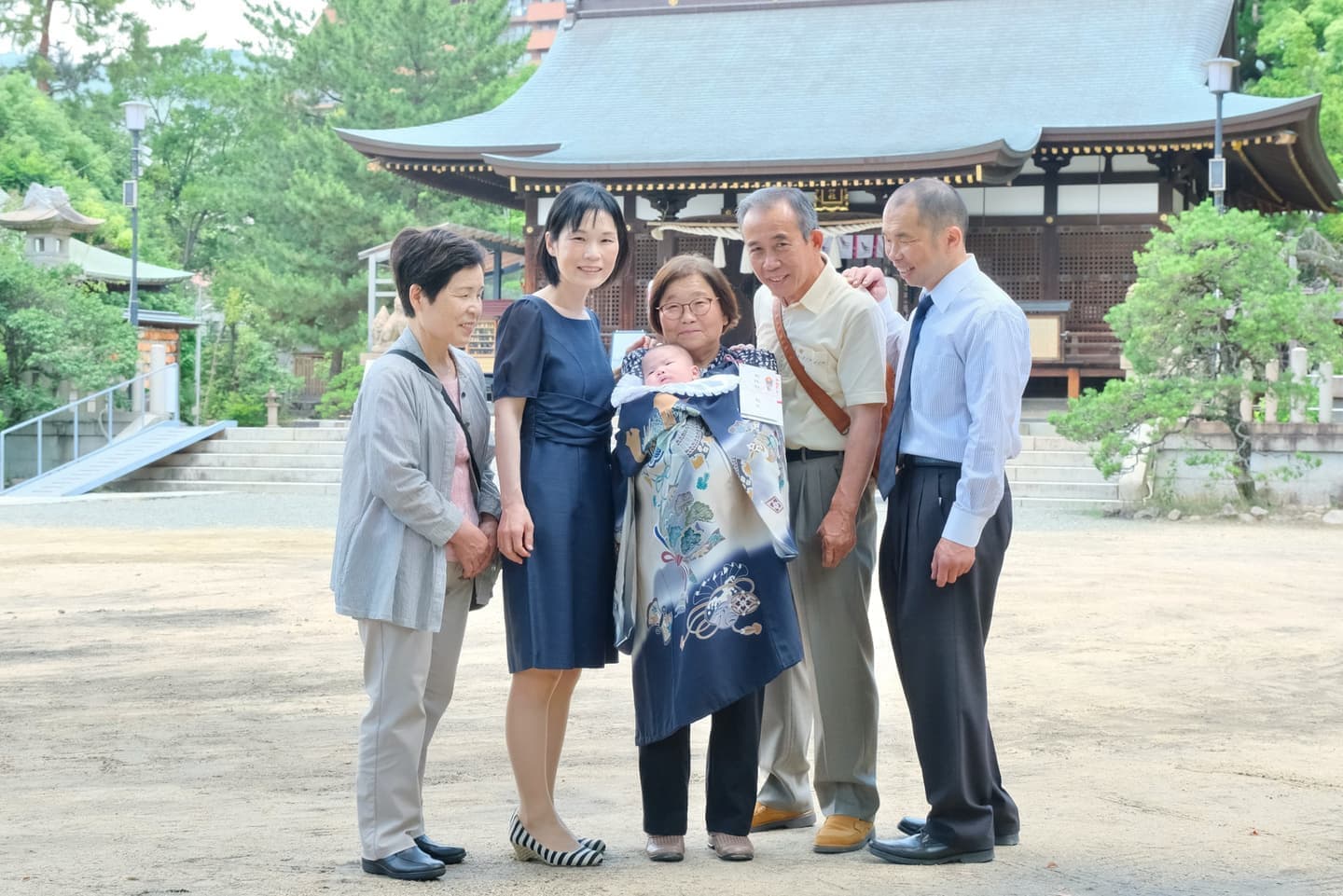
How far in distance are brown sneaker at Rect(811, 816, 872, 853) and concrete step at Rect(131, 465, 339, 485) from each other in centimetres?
1409

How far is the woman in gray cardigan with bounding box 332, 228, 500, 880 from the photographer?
3.42 m

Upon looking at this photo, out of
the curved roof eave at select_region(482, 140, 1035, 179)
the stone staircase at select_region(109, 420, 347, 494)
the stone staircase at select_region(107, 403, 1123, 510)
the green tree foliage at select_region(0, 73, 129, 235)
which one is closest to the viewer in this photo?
the stone staircase at select_region(107, 403, 1123, 510)

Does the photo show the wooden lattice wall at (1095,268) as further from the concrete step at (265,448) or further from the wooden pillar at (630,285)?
the concrete step at (265,448)

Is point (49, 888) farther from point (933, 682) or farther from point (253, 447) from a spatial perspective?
point (253, 447)

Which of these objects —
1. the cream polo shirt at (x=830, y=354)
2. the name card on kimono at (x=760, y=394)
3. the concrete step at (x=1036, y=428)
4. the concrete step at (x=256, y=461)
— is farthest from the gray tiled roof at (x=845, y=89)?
the name card on kimono at (x=760, y=394)

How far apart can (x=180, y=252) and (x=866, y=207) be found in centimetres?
2262

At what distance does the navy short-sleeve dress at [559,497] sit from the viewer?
353 centimetres

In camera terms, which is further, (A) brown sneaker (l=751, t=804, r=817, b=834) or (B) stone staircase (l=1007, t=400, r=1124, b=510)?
(B) stone staircase (l=1007, t=400, r=1124, b=510)

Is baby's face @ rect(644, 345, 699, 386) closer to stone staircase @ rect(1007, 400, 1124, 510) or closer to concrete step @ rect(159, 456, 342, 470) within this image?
stone staircase @ rect(1007, 400, 1124, 510)

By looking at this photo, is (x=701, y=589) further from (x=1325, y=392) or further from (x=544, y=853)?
(x=1325, y=392)

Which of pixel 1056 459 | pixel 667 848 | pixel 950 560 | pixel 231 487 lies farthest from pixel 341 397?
pixel 950 560

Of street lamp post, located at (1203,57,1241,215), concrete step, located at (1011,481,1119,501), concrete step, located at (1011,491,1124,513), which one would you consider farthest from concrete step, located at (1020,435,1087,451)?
street lamp post, located at (1203,57,1241,215)

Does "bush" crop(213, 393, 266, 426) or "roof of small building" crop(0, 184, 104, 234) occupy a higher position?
"roof of small building" crop(0, 184, 104, 234)

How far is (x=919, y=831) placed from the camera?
378cm
